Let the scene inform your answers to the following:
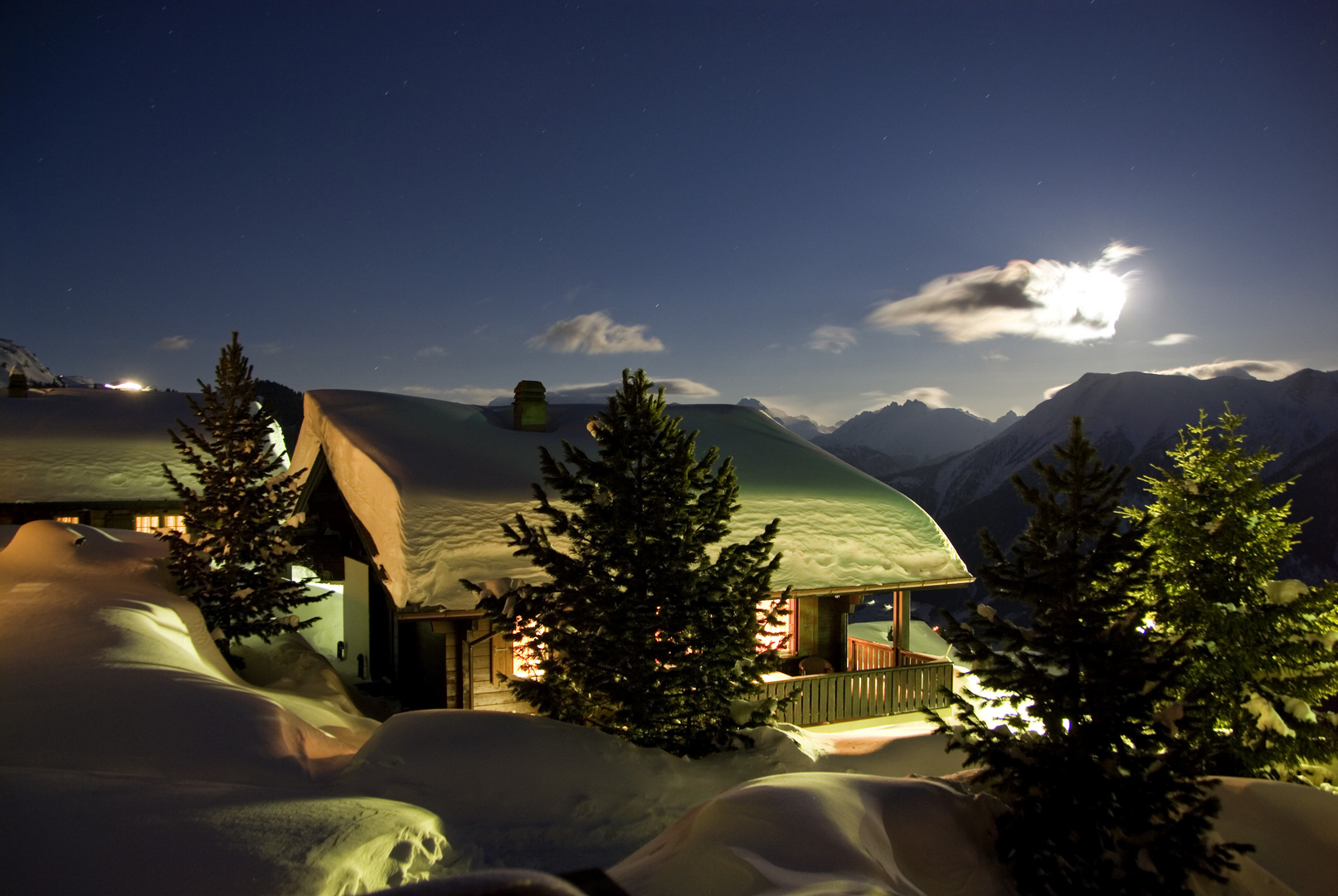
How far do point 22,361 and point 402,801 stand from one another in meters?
162

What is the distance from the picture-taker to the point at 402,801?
730 cm

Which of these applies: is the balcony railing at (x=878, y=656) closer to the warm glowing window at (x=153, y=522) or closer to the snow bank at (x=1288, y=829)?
the snow bank at (x=1288, y=829)

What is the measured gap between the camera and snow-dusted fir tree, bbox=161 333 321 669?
1467 centimetres

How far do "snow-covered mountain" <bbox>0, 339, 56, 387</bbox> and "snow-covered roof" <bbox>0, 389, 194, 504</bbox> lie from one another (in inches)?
4108

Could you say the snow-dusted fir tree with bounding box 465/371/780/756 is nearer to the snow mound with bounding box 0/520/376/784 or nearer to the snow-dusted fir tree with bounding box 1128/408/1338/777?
the snow mound with bounding box 0/520/376/784

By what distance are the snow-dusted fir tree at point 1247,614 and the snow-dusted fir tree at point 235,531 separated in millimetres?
15400

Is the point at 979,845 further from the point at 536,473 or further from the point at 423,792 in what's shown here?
the point at 536,473

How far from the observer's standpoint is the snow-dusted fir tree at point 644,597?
9.23m

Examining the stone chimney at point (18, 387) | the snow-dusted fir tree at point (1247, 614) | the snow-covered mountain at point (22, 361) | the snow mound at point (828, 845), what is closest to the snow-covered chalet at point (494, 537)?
the snow-dusted fir tree at point (1247, 614)

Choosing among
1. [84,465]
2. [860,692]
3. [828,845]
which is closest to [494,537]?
[860,692]

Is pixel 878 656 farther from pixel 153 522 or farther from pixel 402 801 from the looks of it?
pixel 153 522

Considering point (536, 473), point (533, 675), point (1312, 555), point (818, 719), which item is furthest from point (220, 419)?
point (1312, 555)

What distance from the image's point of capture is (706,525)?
965 centimetres

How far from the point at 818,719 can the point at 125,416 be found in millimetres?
28202
